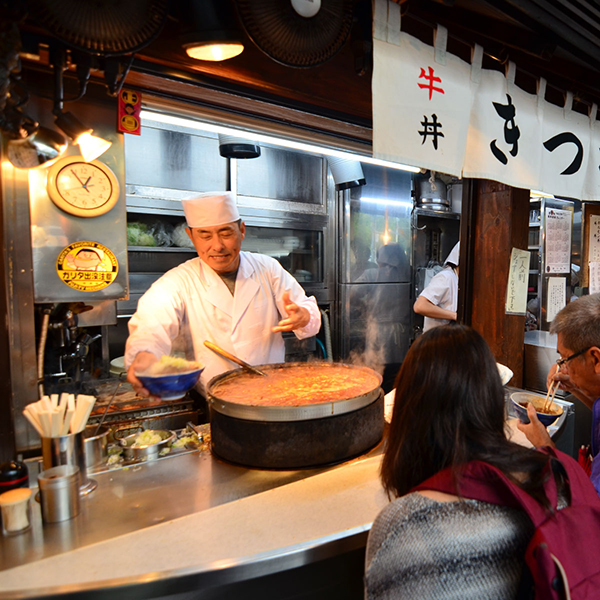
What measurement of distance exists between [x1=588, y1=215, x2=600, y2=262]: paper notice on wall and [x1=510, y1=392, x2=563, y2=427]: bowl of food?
359cm

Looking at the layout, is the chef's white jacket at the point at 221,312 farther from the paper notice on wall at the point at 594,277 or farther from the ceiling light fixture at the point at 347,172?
the paper notice on wall at the point at 594,277

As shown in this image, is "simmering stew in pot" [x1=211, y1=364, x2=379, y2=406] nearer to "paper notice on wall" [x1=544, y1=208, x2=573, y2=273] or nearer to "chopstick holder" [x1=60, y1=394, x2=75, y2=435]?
"chopstick holder" [x1=60, y1=394, x2=75, y2=435]

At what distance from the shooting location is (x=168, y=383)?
5.32 feet

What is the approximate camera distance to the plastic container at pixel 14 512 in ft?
4.55

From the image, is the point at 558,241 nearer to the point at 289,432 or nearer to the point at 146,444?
the point at 289,432

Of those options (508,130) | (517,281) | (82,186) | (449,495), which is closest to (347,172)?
(517,281)

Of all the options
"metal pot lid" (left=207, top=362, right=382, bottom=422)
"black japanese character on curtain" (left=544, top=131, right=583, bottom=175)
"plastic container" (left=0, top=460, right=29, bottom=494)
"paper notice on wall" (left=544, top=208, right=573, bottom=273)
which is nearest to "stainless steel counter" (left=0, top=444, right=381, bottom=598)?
"plastic container" (left=0, top=460, right=29, bottom=494)

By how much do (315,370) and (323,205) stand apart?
346 centimetres

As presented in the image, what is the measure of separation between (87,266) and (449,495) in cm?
190

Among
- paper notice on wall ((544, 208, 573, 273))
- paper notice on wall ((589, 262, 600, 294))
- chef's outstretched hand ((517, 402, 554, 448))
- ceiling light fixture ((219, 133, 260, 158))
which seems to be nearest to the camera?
chef's outstretched hand ((517, 402, 554, 448))

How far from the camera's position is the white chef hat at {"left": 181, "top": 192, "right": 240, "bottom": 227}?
9.64 feet

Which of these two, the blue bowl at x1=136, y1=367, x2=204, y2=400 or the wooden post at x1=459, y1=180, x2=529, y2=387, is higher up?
the wooden post at x1=459, y1=180, x2=529, y2=387

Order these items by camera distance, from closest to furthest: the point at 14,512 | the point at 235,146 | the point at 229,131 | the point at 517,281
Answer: the point at 14,512
the point at 229,131
the point at 517,281
the point at 235,146

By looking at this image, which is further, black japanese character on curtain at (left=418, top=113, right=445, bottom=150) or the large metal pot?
black japanese character on curtain at (left=418, top=113, right=445, bottom=150)
